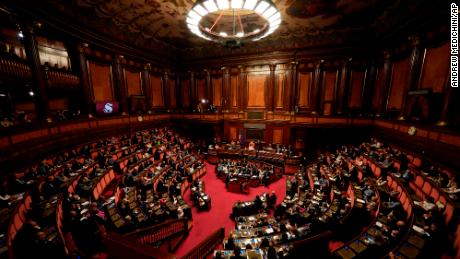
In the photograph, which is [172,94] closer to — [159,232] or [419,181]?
[159,232]

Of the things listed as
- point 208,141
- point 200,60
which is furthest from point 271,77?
point 208,141

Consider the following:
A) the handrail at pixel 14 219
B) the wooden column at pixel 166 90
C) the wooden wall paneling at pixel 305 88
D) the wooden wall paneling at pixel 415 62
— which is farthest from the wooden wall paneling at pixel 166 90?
the wooden wall paneling at pixel 415 62

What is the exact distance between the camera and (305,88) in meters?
14.5

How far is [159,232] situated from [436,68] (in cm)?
1239

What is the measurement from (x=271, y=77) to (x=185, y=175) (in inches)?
412

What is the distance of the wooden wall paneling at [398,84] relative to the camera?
9281 mm

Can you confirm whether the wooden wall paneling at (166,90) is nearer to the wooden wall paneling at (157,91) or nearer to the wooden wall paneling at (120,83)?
the wooden wall paneling at (157,91)

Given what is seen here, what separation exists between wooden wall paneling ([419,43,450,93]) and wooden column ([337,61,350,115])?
204 inches

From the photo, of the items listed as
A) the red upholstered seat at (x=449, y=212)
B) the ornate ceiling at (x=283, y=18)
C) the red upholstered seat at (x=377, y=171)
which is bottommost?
the red upholstered seat at (x=377, y=171)

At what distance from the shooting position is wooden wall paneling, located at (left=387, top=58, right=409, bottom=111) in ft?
30.5

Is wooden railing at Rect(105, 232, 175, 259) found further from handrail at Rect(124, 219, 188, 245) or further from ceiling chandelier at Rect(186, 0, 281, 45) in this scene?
ceiling chandelier at Rect(186, 0, 281, 45)

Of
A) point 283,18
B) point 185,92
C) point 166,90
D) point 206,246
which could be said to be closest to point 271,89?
point 283,18

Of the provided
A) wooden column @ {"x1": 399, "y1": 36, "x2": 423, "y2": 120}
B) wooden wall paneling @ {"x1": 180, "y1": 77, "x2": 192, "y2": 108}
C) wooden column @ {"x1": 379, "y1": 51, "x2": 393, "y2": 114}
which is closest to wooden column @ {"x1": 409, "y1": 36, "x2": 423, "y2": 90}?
Result: wooden column @ {"x1": 399, "y1": 36, "x2": 423, "y2": 120}

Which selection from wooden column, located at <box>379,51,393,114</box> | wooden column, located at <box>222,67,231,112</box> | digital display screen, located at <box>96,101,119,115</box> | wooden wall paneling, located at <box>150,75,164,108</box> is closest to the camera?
digital display screen, located at <box>96,101,119,115</box>
